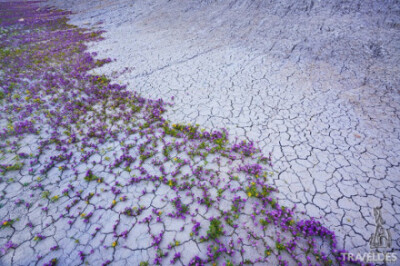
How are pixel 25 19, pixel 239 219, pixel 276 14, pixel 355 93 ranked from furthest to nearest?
1. pixel 25 19
2. pixel 276 14
3. pixel 355 93
4. pixel 239 219

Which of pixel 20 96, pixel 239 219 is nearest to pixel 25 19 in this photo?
pixel 20 96

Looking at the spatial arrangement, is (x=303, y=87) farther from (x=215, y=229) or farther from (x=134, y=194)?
(x=134, y=194)

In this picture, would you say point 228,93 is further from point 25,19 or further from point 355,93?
point 25,19

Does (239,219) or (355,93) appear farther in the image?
(355,93)

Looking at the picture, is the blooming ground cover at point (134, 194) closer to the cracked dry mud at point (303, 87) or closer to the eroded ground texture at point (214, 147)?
the eroded ground texture at point (214, 147)

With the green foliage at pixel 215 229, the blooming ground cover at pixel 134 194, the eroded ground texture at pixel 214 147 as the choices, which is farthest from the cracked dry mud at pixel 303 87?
the green foliage at pixel 215 229

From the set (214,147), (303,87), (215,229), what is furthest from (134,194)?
(303,87)

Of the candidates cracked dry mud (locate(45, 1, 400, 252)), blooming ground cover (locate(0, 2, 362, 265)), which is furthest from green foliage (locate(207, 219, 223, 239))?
cracked dry mud (locate(45, 1, 400, 252))
